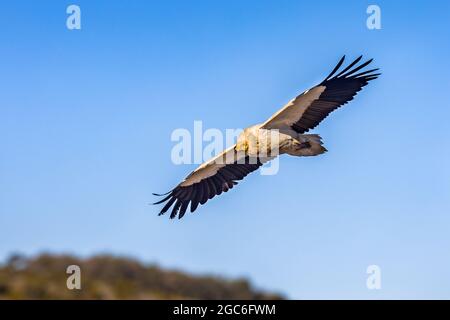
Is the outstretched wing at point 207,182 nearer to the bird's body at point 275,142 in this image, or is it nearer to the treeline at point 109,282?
the bird's body at point 275,142

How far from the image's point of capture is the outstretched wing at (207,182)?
17.0 metres

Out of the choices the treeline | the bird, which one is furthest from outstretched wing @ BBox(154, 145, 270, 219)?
the treeline

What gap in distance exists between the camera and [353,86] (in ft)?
51.0

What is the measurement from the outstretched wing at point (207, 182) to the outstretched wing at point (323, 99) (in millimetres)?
1506

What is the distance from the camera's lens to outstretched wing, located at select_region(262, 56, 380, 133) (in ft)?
50.5

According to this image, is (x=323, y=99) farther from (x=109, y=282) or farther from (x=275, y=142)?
(x=109, y=282)

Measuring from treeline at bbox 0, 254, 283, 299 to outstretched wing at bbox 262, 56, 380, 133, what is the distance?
13110 mm

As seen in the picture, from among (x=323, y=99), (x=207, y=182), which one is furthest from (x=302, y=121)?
(x=207, y=182)

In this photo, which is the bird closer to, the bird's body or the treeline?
the bird's body

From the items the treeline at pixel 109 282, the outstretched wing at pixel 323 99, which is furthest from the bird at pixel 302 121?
the treeline at pixel 109 282
